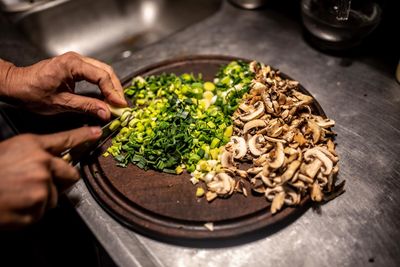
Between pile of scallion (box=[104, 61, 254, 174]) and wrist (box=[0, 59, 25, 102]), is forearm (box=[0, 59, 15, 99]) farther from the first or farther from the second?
pile of scallion (box=[104, 61, 254, 174])

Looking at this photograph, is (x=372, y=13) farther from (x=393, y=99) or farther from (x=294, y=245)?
(x=294, y=245)

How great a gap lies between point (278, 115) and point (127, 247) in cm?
70

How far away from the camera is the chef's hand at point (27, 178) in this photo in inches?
36.2

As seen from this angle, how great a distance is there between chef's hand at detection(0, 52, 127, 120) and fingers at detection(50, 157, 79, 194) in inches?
11.9

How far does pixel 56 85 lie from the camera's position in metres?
1.29

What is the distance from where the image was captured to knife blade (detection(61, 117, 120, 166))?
1.16 metres

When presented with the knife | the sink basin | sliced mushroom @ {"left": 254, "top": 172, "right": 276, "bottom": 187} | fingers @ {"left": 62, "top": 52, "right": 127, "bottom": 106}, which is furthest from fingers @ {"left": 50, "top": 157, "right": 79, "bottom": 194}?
the sink basin

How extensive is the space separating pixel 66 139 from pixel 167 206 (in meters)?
0.38

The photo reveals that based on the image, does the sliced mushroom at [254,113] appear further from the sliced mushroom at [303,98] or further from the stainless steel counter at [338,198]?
the stainless steel counter at [338,198]

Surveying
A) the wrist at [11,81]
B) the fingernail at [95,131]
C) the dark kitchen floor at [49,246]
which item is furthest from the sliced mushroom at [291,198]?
the dark kitchen floor at [49,246]

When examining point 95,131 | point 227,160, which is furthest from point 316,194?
point 95,131

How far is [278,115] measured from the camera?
1327 mm

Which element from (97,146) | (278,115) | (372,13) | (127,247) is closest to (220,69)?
(278,115)

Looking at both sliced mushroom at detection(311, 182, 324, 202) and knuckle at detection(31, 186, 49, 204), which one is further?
sliced mushroom at detection(311, 182, 324, 202)
